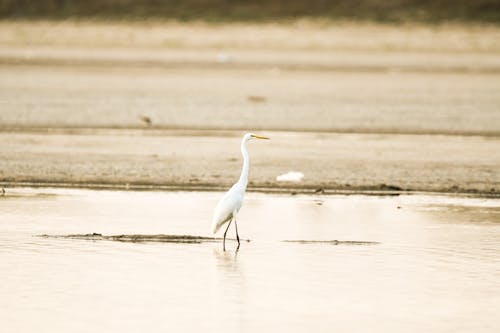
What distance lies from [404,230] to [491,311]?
377cm

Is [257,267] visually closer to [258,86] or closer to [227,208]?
[227,208]

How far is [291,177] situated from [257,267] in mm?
5845

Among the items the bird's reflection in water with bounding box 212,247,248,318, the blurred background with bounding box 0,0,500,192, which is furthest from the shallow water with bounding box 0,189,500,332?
the blurred background with bounding box 0,0,500,192

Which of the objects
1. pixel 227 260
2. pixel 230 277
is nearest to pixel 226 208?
pixel 227 260

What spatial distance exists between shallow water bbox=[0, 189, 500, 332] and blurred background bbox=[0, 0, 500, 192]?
197 centimetres

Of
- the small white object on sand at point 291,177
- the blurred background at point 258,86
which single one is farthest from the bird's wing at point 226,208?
the small white object on sand at point 291,177

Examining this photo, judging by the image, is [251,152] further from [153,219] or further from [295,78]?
[295,78]

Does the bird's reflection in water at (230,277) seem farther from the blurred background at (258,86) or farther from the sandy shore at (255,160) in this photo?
the blurred background at (258,86)

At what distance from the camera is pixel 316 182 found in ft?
56.2

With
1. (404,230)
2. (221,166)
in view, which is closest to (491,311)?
(404,230)

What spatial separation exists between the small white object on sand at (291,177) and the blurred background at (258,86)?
136 mm

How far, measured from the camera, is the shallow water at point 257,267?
9.73 metres

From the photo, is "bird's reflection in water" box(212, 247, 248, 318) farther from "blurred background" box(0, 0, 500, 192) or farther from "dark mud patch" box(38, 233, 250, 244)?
"blurred background" box(0, 0, 500, 192)

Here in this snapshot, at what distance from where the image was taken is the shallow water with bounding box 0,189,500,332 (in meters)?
9.73
